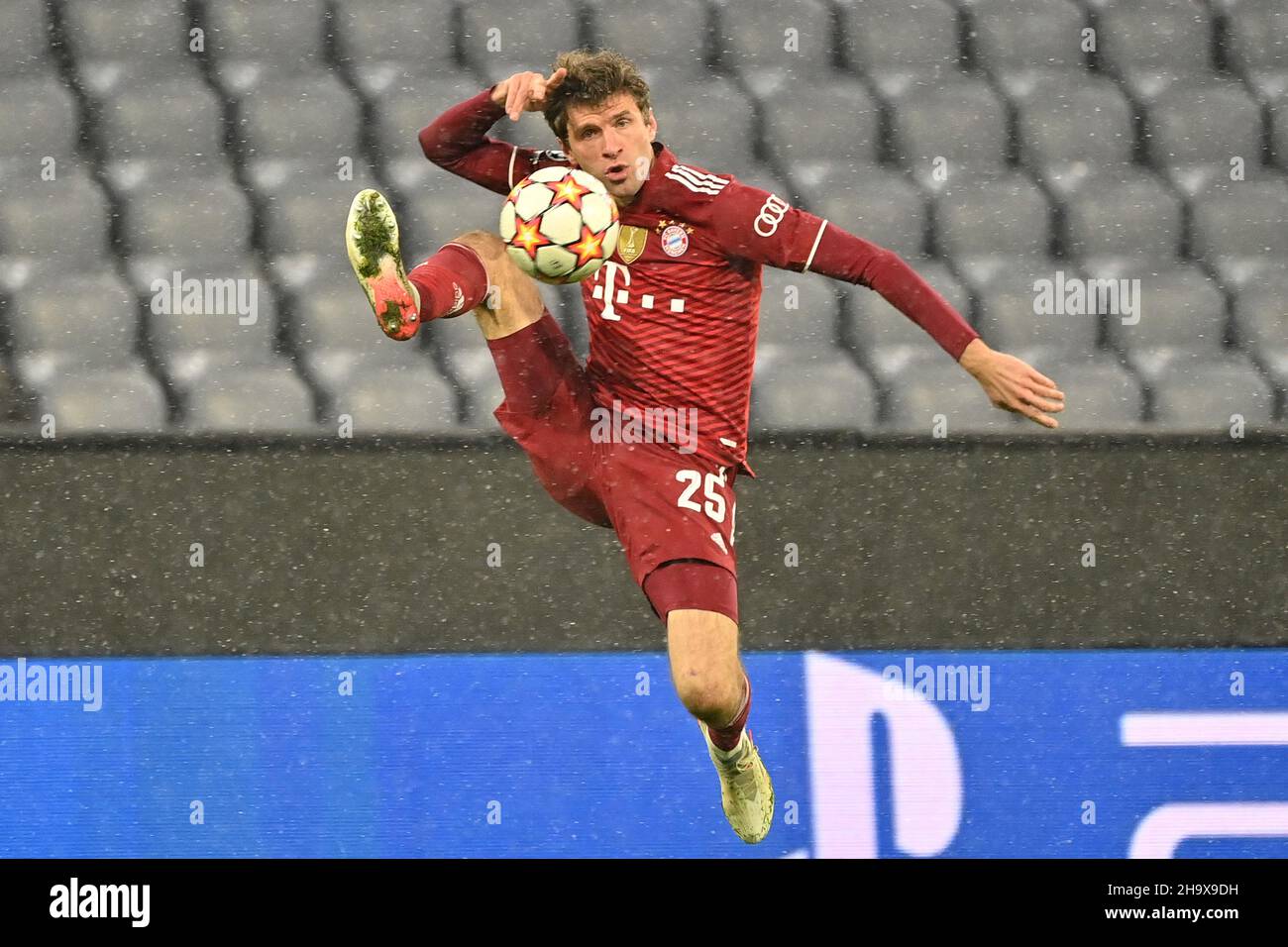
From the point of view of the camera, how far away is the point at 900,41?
442 cm

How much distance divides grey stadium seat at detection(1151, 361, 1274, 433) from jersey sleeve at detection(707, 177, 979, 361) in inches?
54.1

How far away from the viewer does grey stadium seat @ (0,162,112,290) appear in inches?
157

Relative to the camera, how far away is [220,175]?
4.11m

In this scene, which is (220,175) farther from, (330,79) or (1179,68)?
(1179,68)

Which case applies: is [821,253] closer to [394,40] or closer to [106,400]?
[106,400]


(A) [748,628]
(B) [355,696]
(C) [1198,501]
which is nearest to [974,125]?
(C) [1198,501]

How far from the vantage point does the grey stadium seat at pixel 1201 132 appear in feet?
14.2

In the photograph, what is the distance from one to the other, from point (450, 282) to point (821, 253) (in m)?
0.53

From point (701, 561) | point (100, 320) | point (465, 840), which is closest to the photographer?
point (701, 561)

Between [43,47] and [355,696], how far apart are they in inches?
72.7

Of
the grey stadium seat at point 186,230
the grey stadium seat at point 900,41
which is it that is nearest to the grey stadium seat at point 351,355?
the grey stadium seat at point 186,230

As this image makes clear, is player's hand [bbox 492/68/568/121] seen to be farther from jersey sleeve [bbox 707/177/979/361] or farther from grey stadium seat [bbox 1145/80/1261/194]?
grey stadium seat [bbox 1145/80/1261/194]

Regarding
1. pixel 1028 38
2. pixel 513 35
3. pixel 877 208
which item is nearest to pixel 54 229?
pixel 513 35

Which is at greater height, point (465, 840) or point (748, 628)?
point (748, 628)
